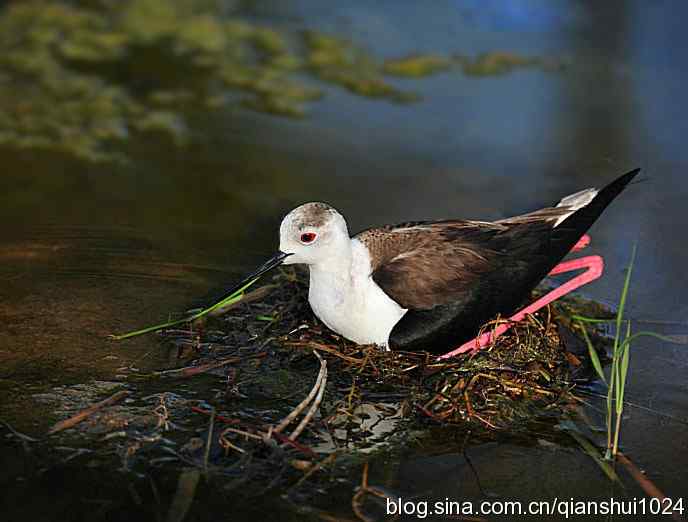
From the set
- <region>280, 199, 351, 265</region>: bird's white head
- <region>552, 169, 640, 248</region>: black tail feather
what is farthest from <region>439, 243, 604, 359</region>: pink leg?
<region>280, 199, 351, 265</region>: bird's white head

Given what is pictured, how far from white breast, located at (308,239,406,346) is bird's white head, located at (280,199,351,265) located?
0.08 metres

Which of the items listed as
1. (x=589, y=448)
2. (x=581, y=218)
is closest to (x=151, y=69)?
(x=581, y=218)

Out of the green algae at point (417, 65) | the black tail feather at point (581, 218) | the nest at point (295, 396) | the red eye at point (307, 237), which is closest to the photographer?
the nest at point (295, 396)

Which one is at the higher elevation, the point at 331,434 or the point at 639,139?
the point at 639,139

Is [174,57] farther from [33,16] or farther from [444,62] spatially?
[444,62]

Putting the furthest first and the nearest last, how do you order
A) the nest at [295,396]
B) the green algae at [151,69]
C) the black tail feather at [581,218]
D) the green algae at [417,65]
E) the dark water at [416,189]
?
the green algae at [417,65] < the green algae at [151,69] < the black tail feather at [581,218] < the dark water at [416,189] < the nest at [295,396]

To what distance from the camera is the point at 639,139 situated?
7.86m

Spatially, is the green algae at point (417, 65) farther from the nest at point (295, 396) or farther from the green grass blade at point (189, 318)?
the green grass blade at point (189, 318)

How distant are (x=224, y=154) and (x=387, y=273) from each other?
2938 mm

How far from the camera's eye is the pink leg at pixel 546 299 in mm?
5215

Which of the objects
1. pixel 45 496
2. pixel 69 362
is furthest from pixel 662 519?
pixel 69 362

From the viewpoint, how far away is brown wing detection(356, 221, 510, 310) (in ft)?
16.6

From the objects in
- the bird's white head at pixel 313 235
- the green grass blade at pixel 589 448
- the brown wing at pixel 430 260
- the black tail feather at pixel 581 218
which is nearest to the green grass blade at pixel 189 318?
the bird's white head at pixel 313 235

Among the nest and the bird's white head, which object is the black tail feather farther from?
the bird's white head
